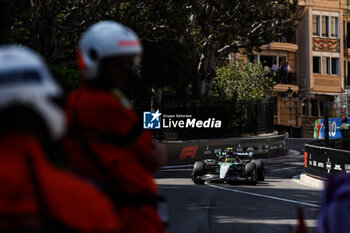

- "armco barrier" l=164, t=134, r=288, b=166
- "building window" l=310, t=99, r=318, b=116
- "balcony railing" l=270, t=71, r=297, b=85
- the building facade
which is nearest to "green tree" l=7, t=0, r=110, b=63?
"armco barrier" l=164, t=134, r=288, b=166

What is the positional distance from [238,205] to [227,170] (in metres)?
4.93

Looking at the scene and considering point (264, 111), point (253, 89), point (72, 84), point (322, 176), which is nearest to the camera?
point (72, 84)

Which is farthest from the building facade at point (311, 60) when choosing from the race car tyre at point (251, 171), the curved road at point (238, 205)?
the race car tyre at point (251, 171)

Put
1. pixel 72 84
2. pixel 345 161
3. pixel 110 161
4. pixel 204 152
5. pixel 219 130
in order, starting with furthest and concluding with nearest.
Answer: pixel 219 130
pixel 204 152
pixel 345 161
pixel 72 84
pixel 110 161

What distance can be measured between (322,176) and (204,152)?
1021cm

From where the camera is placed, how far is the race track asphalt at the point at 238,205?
959cm

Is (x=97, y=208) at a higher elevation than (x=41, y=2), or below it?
below

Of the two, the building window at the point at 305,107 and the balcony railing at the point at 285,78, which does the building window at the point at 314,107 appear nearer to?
the building window at the point at 305,107

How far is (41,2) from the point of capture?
1875cm

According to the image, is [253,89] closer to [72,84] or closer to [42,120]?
[72,84]

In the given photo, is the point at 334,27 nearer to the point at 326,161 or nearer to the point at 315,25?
the point at 315,25

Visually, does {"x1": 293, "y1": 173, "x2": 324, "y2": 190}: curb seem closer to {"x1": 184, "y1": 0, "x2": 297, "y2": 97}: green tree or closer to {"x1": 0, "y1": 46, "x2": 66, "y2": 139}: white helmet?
{"x1": 184, "y1": 0, "x2": 297, "y2": 97}: green tree

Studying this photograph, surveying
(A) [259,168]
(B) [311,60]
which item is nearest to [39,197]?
(A) [259,168]

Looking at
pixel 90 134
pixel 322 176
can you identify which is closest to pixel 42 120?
pixel 90 134
